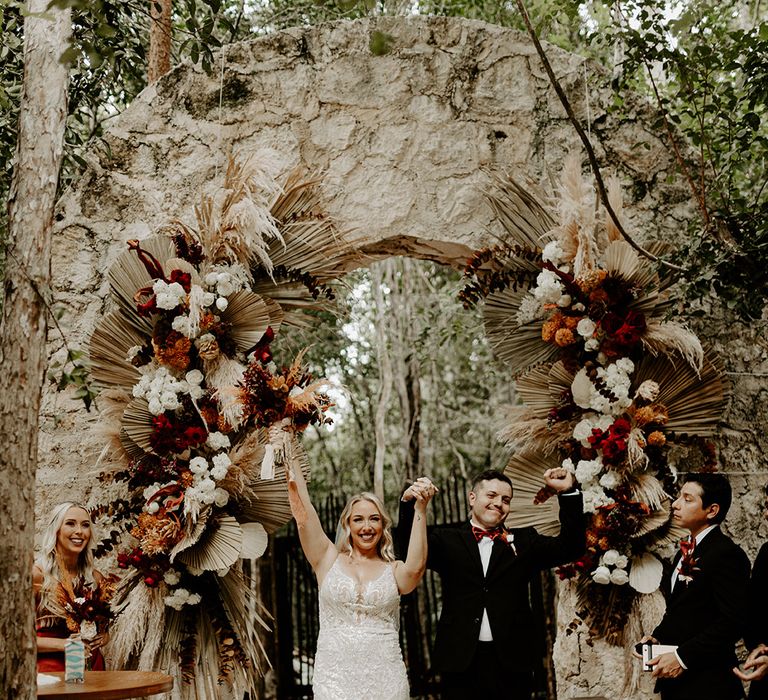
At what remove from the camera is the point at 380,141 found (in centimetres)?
477

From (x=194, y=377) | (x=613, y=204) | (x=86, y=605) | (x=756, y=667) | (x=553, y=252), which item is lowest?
(x=756, y=667)

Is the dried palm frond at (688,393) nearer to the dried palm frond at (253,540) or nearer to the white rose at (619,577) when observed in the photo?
the white rose at (619,577)

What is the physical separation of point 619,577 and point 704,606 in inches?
32.7

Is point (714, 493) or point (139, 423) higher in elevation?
point (139, 423)

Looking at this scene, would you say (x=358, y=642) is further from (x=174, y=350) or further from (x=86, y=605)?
(x=174, y=350)

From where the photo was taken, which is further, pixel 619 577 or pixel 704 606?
pixel 619 577

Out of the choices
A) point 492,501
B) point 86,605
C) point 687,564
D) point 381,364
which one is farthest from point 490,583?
point 381,364

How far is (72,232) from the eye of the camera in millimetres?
4621

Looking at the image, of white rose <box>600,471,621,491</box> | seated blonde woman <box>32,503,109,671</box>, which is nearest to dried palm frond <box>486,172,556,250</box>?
white rose <box>600,471,621,491</box>

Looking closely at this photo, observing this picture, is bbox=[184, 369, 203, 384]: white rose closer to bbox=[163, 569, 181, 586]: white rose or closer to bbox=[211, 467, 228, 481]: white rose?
bbox=[211, 467, 228, 481]: white rose

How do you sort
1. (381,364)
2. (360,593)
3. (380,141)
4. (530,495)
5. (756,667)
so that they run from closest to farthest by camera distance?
(756,667) < (360,593) < (530,495) < (380,141) < (381,364)

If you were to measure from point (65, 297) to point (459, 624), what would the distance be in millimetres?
2533

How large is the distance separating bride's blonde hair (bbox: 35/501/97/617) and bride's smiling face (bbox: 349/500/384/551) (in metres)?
1.17

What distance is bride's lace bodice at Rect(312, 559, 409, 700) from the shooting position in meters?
3.42
